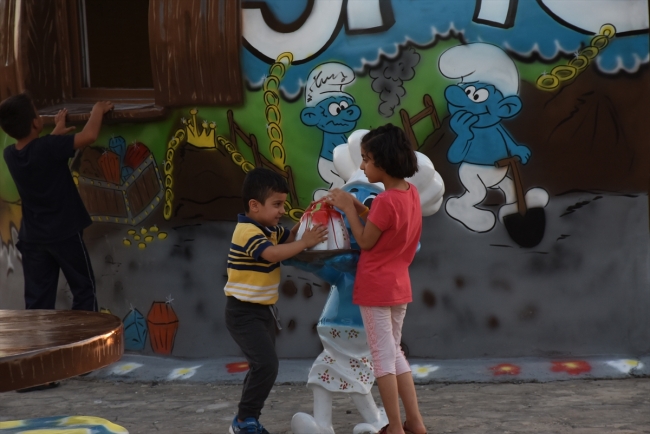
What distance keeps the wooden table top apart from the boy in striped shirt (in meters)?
0.98

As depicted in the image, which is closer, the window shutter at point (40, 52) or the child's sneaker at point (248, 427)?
the child's sneaker at point (248, 427)

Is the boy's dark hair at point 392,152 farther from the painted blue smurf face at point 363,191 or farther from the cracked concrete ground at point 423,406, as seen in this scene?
the cracked concrete ground at point 423,406

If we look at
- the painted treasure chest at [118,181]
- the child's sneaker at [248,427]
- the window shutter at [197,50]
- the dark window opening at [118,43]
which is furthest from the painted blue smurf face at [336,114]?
the child's sneaker at [248,427]

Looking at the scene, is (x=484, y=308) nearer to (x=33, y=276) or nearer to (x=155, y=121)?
(x=155, y=121)

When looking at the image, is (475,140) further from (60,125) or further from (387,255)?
(60,125)

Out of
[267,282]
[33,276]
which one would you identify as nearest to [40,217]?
[33,276]

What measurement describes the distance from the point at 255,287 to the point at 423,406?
52.0 inches

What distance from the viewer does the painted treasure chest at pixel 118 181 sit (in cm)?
552

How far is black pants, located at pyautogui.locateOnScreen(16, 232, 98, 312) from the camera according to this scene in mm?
5281

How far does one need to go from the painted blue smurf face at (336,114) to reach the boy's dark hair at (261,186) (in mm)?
1315

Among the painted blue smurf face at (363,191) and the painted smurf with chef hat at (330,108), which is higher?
the painted smurf with chef hat at (330,108)

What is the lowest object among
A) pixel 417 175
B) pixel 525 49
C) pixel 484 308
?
pixel 484 308

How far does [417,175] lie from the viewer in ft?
13.5

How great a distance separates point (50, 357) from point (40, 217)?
298cm
